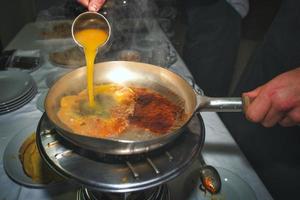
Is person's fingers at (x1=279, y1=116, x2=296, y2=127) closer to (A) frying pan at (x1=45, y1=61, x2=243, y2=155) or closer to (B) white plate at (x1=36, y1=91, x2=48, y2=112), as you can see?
(A) frying pan at (x1=45, y1=61, x2=243, y2=155)

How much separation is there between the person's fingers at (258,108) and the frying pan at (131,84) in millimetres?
48

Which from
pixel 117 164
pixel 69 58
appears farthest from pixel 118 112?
pixel 69 58

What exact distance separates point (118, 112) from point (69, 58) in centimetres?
106

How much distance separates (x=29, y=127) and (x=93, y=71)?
53 cm

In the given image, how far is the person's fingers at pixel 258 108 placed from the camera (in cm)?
99

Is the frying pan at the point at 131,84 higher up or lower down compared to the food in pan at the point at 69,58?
higher up

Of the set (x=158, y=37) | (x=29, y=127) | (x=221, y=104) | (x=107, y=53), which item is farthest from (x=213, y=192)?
(x=158, y=37)

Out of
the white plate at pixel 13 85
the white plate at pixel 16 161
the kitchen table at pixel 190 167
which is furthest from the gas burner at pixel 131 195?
the white plate at pixel 13 85

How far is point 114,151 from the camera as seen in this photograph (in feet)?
2.58

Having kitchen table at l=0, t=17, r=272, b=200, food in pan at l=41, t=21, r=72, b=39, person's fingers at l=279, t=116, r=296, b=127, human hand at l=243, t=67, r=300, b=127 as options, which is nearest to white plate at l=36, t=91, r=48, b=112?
kitchen table at l=0, t=17, r=272, b=200

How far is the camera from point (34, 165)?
3.94ft

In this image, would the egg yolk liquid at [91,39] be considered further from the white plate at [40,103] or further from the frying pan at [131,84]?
the white plate at [40,103]

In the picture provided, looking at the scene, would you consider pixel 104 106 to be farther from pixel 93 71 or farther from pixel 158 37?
pixel 158 37

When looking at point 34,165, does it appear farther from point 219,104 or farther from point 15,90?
point 219,104
